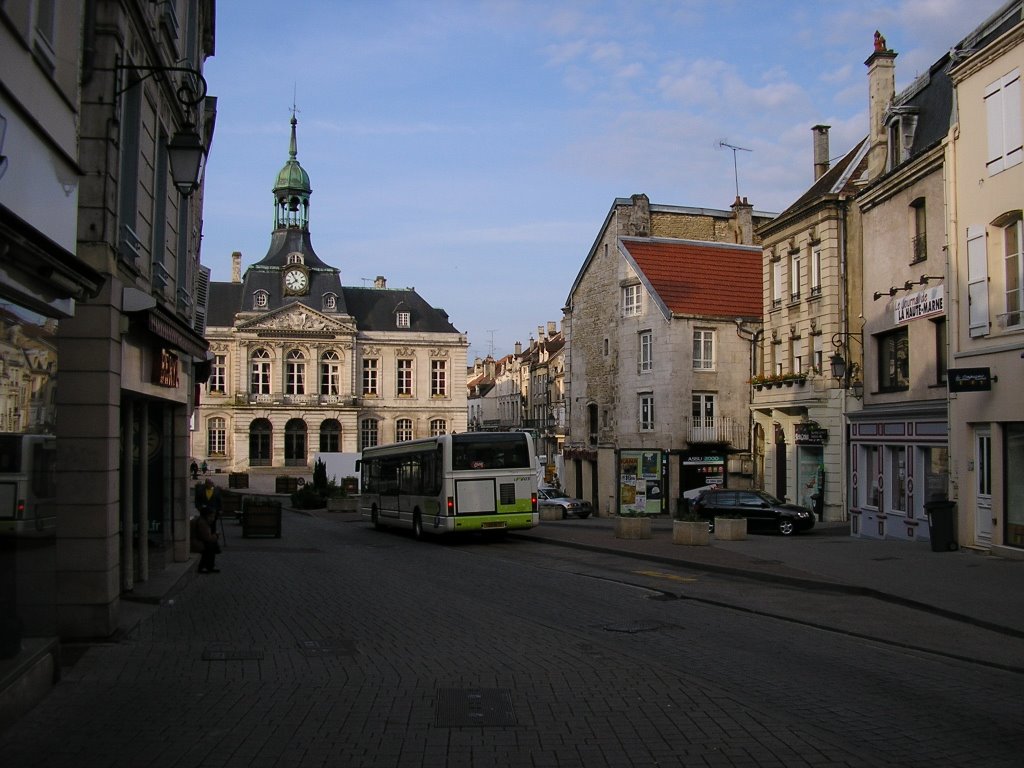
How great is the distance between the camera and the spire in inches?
3484

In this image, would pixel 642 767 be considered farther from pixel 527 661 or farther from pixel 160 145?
pixel 160 145

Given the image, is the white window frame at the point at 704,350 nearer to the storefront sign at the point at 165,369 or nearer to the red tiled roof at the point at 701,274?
the red tiled roof at the point at 701,274

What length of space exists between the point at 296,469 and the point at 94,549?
250ft

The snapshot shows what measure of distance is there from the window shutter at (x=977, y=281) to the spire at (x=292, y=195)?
Answer: 250 ft

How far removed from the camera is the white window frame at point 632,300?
148 feet

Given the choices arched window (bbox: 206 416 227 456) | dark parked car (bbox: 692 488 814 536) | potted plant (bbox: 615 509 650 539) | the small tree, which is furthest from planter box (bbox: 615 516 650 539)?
arched window (bbox: 206 416 227 456)

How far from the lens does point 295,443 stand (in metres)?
87.5

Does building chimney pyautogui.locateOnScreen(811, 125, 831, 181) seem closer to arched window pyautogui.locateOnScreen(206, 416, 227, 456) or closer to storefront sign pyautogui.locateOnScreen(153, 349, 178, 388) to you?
storefront sign pyautogui.locateOnScreen(153, 349, 178, 388)

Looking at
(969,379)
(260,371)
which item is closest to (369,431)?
(260,371)

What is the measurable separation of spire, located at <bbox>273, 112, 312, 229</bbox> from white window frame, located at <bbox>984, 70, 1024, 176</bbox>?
7634 cm

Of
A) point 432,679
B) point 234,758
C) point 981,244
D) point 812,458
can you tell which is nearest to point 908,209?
point 981,244

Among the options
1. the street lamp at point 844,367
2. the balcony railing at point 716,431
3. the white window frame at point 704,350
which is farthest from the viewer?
the white window frame at point 704,350

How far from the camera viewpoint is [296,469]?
84.8 metres

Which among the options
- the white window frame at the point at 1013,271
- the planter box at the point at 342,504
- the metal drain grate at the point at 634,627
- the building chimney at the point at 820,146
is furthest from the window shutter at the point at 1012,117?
the planter box at the point at 342,504
